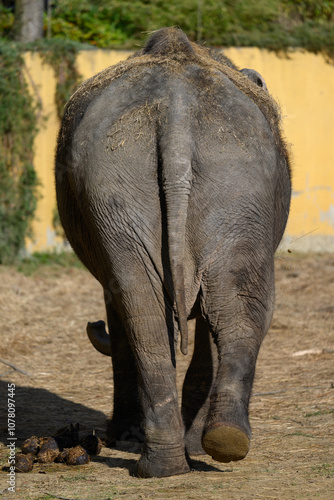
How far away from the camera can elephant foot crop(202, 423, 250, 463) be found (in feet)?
11.6

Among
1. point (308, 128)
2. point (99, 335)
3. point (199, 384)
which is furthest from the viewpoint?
point (308, 128)

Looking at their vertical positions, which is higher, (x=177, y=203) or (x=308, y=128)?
(x=308, y=128)

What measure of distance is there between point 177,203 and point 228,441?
1.11 metres

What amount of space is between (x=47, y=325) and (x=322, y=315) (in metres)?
3.18

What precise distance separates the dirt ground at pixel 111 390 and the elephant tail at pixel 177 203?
770 mm

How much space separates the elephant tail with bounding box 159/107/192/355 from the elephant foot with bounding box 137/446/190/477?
56 centimetres

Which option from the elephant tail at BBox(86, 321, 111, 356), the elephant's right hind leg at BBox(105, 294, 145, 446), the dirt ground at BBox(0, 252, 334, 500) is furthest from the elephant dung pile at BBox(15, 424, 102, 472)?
the elephant tail at BBox(86, 321, 111, 356)

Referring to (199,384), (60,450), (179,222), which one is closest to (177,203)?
(179,222)

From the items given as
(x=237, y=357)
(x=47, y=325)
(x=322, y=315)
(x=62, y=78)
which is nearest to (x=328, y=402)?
(x=237, y=357)

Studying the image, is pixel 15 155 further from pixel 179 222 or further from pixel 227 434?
pixel 227 434

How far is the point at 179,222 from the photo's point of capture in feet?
12.1

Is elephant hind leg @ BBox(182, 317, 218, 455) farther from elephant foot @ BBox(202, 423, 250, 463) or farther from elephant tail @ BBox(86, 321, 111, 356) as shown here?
elephant foot @ BBox(202, 423, 250, 463)

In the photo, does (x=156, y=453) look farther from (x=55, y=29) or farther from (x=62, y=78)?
(x=55, y=29)

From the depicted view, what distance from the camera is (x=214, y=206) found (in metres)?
3.77
